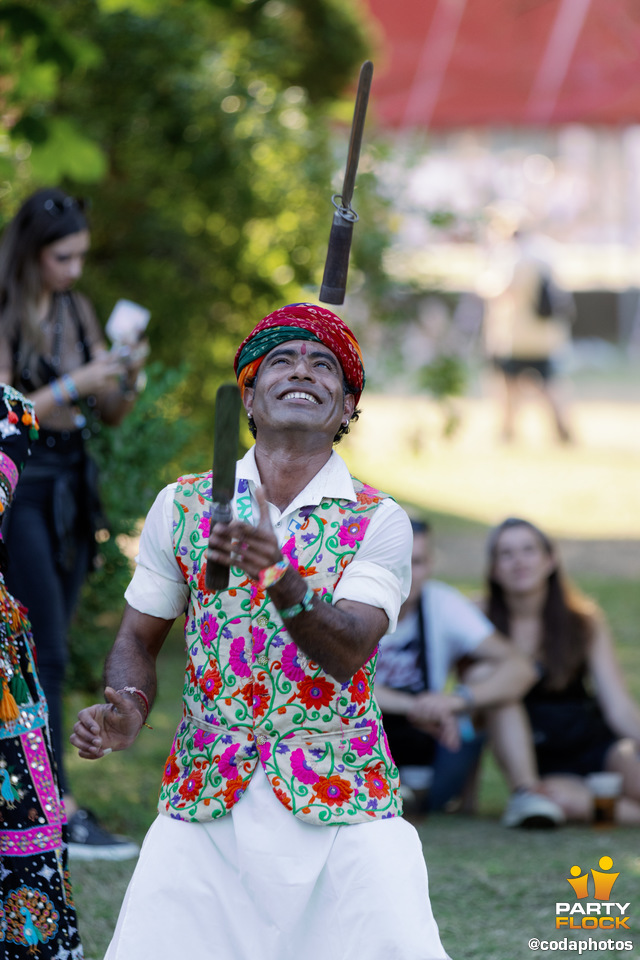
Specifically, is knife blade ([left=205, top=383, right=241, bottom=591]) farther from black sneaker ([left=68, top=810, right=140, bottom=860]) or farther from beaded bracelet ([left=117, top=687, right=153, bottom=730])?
black sneaker ([left=68, top=810, right=140, bottom=860])

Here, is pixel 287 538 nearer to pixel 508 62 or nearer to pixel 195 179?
pixel 195 179

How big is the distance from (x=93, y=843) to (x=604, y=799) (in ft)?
6.60

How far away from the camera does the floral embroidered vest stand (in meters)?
2.51

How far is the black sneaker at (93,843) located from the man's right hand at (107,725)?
2.23 m

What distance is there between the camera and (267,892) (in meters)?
2.46

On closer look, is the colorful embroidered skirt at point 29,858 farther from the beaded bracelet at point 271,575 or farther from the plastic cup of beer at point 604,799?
the plastic cup of beer at point 604,799

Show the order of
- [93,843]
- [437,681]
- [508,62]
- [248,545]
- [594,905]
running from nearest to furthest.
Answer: [248,545]
[594,905]
[93,843]
[437,681]
[508,62]

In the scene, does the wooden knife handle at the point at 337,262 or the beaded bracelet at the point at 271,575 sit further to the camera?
the wooden knife handle at the point at 337,262

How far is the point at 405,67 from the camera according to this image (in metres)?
21.9

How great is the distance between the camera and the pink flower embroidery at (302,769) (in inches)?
98.5

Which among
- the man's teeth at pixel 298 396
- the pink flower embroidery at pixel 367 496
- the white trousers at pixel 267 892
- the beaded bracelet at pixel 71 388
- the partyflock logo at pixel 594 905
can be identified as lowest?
the partyflock logo at pixel 594 905

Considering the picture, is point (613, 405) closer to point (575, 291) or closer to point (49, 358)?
point (575, 291)

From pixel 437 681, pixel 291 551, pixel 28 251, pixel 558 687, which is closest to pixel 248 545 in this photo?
pixel 291 551

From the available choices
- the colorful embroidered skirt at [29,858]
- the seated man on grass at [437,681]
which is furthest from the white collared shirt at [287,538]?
the seated man on grass at [437,681]
